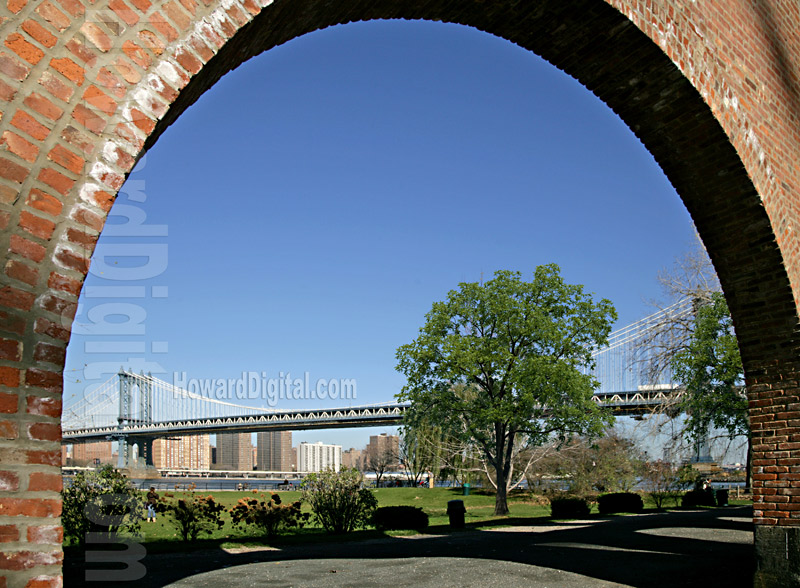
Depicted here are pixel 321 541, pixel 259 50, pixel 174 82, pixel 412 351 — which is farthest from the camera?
pixel 412 351

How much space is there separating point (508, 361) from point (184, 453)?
250ft

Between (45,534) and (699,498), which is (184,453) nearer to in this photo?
(699,498)

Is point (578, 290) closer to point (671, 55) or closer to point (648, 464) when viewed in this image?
point (648, 464)

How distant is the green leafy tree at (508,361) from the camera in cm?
2027

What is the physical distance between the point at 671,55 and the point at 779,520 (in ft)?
14.1

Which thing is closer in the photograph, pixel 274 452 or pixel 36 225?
pixel 36 225

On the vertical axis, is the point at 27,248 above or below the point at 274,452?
above

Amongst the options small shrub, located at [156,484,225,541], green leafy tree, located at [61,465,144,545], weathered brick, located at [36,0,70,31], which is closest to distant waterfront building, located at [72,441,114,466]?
small shrub, located at [156,484,225,541]

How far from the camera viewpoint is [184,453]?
88.2 meters

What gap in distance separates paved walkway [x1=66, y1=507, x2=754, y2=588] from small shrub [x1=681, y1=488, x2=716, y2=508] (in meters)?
11.1

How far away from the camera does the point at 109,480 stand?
37.5ft

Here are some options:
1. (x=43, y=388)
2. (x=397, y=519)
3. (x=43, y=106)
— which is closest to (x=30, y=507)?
(x=43, y=388)

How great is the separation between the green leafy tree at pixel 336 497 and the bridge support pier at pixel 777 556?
1033 centimetres

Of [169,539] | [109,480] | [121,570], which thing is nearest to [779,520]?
[121,570]
